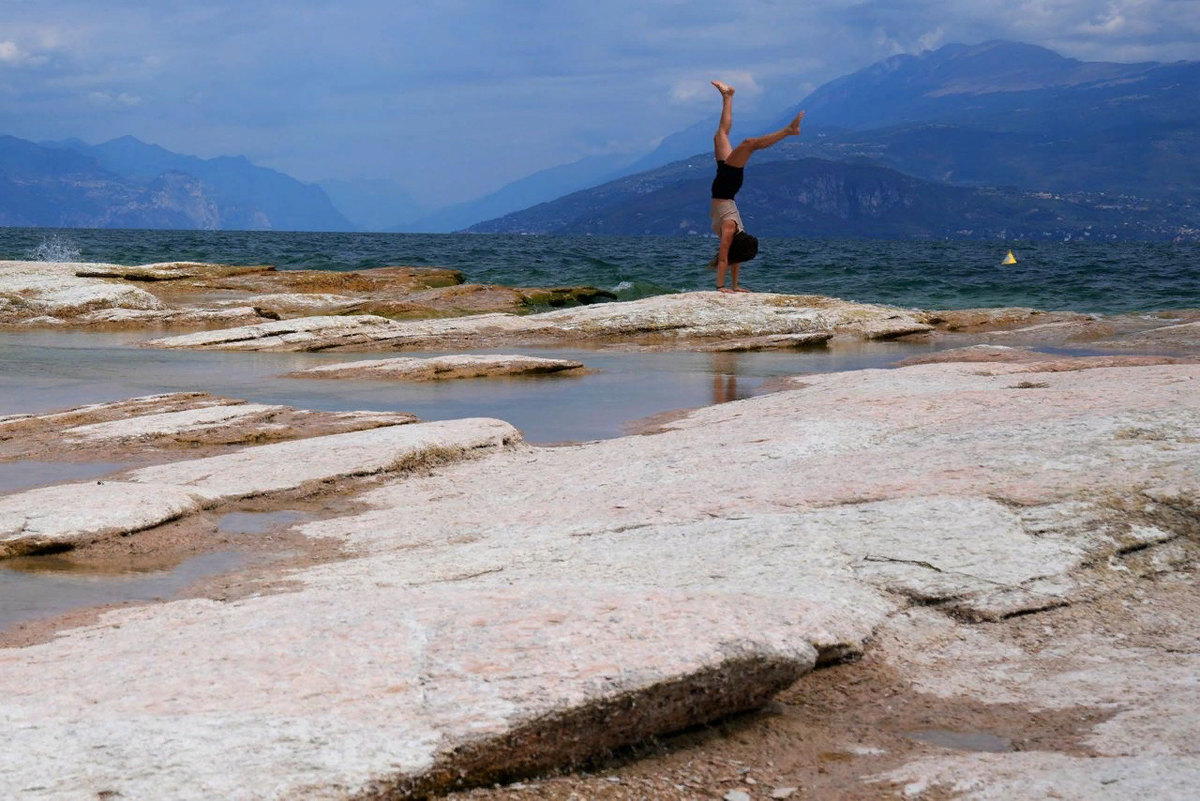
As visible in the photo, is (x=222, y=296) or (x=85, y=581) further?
(x=222, y=296)

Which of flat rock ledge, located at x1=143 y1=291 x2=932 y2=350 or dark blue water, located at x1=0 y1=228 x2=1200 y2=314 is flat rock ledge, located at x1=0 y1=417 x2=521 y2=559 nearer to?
flat rock ledge, located at x1=143 y1=291 x2=932 y2=350

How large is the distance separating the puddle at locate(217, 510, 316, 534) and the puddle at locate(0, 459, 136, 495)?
2007mm

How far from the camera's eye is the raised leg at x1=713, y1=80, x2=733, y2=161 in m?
19.8

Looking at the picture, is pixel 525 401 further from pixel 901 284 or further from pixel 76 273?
pixel 901 284

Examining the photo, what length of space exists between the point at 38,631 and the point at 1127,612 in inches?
196

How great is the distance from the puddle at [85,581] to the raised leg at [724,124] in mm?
14731

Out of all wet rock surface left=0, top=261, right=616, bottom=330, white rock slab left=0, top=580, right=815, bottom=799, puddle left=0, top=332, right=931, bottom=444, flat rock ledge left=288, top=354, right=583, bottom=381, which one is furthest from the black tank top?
white rock slab left=0, top=580, right=815, bottom=799

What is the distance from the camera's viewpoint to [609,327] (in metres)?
21.6

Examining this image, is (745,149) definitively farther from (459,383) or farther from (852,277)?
(852,277)

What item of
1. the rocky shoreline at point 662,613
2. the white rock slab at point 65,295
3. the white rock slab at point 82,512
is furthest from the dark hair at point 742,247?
the white rock slab at point 82,512

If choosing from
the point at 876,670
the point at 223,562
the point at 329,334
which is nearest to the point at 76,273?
the point at 329,334

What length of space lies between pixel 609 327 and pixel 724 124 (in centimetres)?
426

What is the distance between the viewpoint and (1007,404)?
8711 millimetres

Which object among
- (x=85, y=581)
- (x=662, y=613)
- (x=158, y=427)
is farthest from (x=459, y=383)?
(x=662, y=613)
